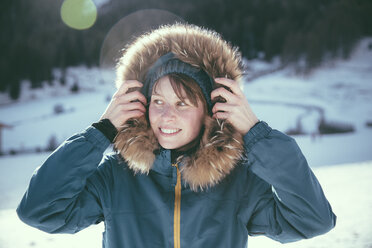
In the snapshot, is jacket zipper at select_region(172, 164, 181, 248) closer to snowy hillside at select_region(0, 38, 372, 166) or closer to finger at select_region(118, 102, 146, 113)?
finger at select_region(118, 102, 146, 113)

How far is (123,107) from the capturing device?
1.24m

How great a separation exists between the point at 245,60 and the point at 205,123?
44.1 feet

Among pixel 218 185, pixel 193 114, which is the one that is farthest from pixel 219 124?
pixel 218 185

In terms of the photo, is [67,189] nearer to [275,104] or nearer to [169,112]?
[169,112]

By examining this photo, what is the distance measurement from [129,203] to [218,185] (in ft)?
1.30

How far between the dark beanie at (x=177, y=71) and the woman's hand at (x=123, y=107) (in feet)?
0.27

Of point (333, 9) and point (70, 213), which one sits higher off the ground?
point (333, 9)

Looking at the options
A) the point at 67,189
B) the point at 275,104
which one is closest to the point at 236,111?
the point at 67,189

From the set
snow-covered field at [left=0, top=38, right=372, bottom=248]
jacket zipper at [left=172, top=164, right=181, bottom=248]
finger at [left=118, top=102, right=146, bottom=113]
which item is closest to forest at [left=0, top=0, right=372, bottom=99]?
snow-covered field at [left=0, top=38, right=372, bottom=248]

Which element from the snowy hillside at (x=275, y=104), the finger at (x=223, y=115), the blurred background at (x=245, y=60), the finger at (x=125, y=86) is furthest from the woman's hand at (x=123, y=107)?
the snowy hillside at (x=275, y=104)

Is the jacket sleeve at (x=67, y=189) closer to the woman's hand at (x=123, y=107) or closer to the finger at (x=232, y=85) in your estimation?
the woman's hand at (x=123, y=107)

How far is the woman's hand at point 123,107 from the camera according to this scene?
1.22 m

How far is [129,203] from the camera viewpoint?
118cm

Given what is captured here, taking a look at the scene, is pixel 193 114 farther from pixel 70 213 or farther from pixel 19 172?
pixel 19 172
